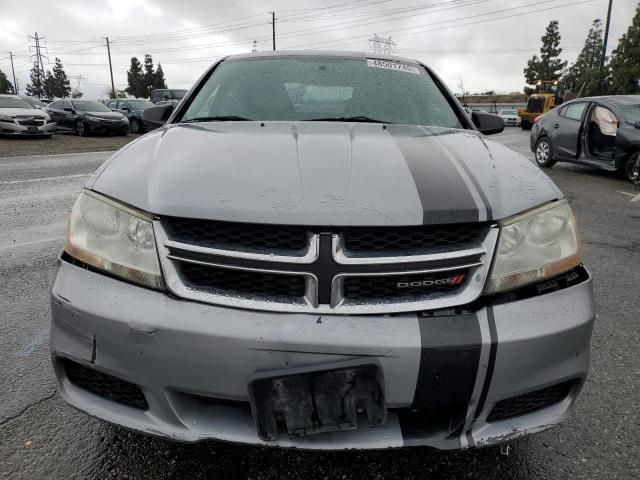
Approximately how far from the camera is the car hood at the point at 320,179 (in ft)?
4.42

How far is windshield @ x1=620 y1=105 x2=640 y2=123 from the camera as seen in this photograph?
8.09 metres

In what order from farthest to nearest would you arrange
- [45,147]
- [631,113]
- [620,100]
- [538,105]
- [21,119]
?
[538,105]
[21,119]
[45,147]
[620,100]
[631,113]

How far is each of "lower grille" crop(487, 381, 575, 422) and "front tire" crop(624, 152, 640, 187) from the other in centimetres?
790

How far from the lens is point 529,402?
1.45 metres

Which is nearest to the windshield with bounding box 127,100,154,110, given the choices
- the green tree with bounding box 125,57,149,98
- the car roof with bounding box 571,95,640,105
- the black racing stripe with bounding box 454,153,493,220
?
the car roof with bounding box 571,95,640,105

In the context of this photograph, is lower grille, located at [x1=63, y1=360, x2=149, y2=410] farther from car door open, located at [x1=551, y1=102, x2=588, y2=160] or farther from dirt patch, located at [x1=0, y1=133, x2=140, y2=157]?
dirt patch, located at [x1=0, y1=133, x2=140, y2=157]

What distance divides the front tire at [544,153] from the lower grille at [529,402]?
31.4 feet

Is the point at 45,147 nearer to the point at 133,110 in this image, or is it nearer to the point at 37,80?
the point at 133,110

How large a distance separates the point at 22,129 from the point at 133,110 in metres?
5.74

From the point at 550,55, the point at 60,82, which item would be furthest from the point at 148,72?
the point at 550,55

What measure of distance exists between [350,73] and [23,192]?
5.85 meters

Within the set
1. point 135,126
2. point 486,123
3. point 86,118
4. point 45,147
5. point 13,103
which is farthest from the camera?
point 135,126

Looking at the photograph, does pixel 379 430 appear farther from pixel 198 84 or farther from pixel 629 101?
pixel 629 101

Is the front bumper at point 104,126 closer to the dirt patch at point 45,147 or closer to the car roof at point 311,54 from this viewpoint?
the dirt patch at point 45,147
